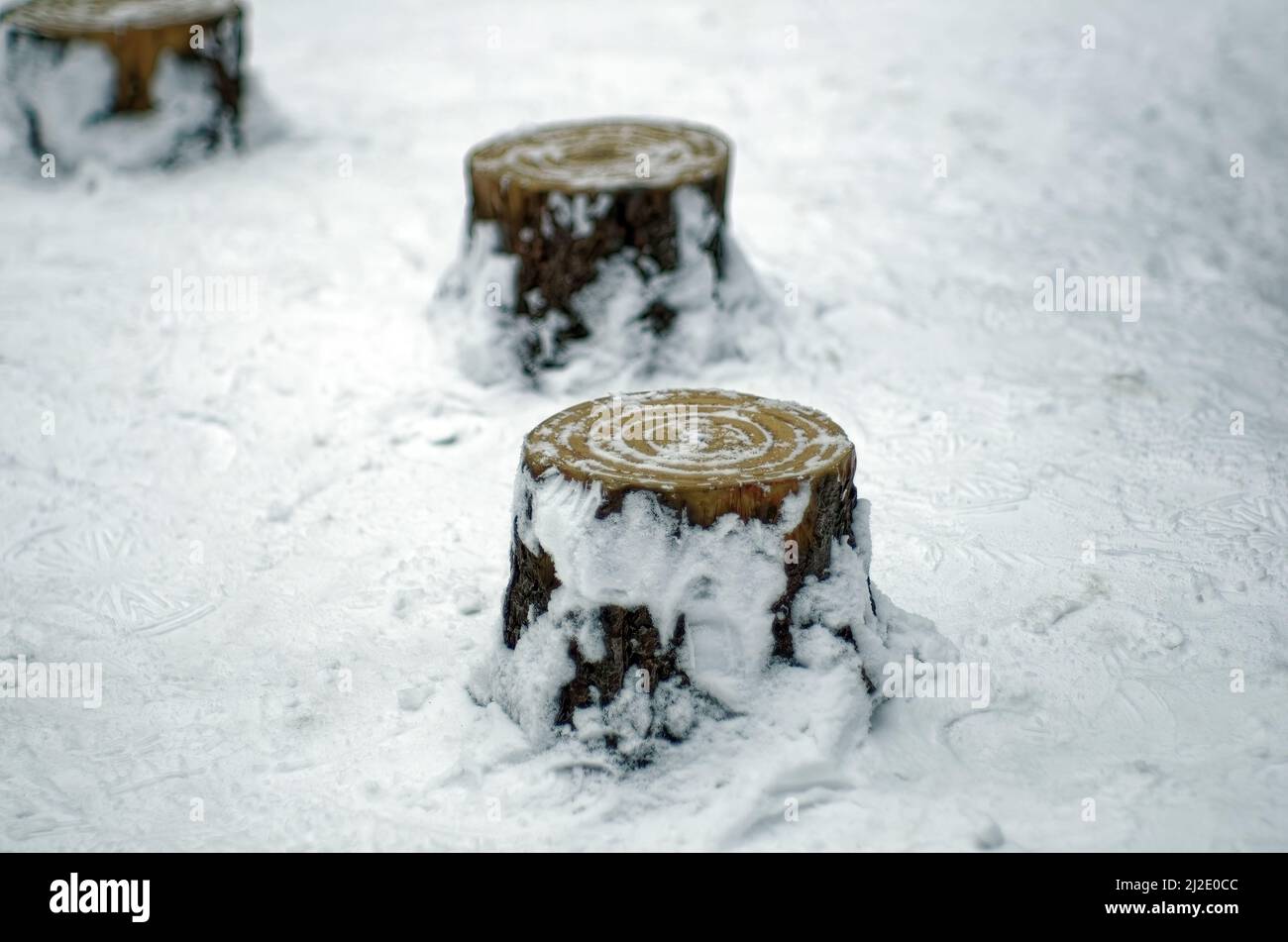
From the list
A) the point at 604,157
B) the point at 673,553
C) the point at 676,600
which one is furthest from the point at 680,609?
the point at 604,157

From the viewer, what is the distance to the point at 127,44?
234 inches

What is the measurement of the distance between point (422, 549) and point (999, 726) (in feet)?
5.25

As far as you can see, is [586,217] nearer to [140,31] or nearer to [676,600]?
[676,600]

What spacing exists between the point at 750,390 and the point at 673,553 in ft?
6.07

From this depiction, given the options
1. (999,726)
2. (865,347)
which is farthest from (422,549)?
(865,347)

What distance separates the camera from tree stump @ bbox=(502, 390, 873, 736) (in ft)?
8.96

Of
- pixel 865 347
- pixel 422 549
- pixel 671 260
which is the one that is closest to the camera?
pixel 422 549

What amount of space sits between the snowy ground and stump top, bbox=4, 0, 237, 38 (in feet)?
2.00

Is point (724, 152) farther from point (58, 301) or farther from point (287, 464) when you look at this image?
point (58, 301)

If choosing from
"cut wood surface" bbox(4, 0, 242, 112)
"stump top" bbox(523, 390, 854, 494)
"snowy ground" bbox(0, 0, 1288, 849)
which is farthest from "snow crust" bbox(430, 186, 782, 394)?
"cut wood surface" bbox(4, 0, 242, 112)

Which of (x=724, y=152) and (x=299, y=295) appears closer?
(x=724, y=152)

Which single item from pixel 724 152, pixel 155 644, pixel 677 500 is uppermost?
pixel 724 152

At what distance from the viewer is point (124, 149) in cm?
611
